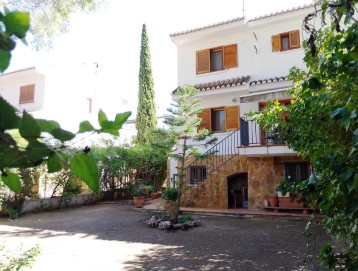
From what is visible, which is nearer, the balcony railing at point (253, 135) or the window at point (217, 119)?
the balcony railing at point (253, 135)

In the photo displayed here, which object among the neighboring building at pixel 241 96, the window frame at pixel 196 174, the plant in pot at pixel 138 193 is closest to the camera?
the neighboring building at pixel 241 96

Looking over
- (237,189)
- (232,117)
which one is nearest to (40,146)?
(232,117)

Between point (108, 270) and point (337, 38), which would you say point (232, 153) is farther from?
point (337, 38)

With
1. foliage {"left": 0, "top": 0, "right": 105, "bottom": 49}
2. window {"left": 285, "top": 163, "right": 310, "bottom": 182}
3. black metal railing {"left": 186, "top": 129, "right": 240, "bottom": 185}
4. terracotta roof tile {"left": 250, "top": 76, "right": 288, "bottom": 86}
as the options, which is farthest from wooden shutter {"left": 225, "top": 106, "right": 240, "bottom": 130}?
foliage {"left": 0, "top": 0, "right": 105, "bottom": 49}

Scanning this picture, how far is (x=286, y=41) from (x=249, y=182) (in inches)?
256

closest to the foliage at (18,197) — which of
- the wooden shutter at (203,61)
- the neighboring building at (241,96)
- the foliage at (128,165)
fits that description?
the foliage at (128,165)

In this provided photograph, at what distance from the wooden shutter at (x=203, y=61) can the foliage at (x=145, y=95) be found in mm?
8633

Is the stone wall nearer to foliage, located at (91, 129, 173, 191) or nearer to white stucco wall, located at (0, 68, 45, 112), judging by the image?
foliage, located at (91, 129, 173, 191)

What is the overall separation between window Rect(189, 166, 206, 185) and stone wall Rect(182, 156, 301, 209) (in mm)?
474

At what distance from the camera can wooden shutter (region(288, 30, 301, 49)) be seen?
13.3 m

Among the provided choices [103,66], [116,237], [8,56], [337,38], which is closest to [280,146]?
[116,237]

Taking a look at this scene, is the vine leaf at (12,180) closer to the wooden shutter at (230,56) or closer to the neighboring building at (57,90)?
the wooden shutter at (230,56)

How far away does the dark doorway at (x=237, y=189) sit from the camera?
1387 cm

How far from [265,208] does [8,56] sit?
1291 cm
